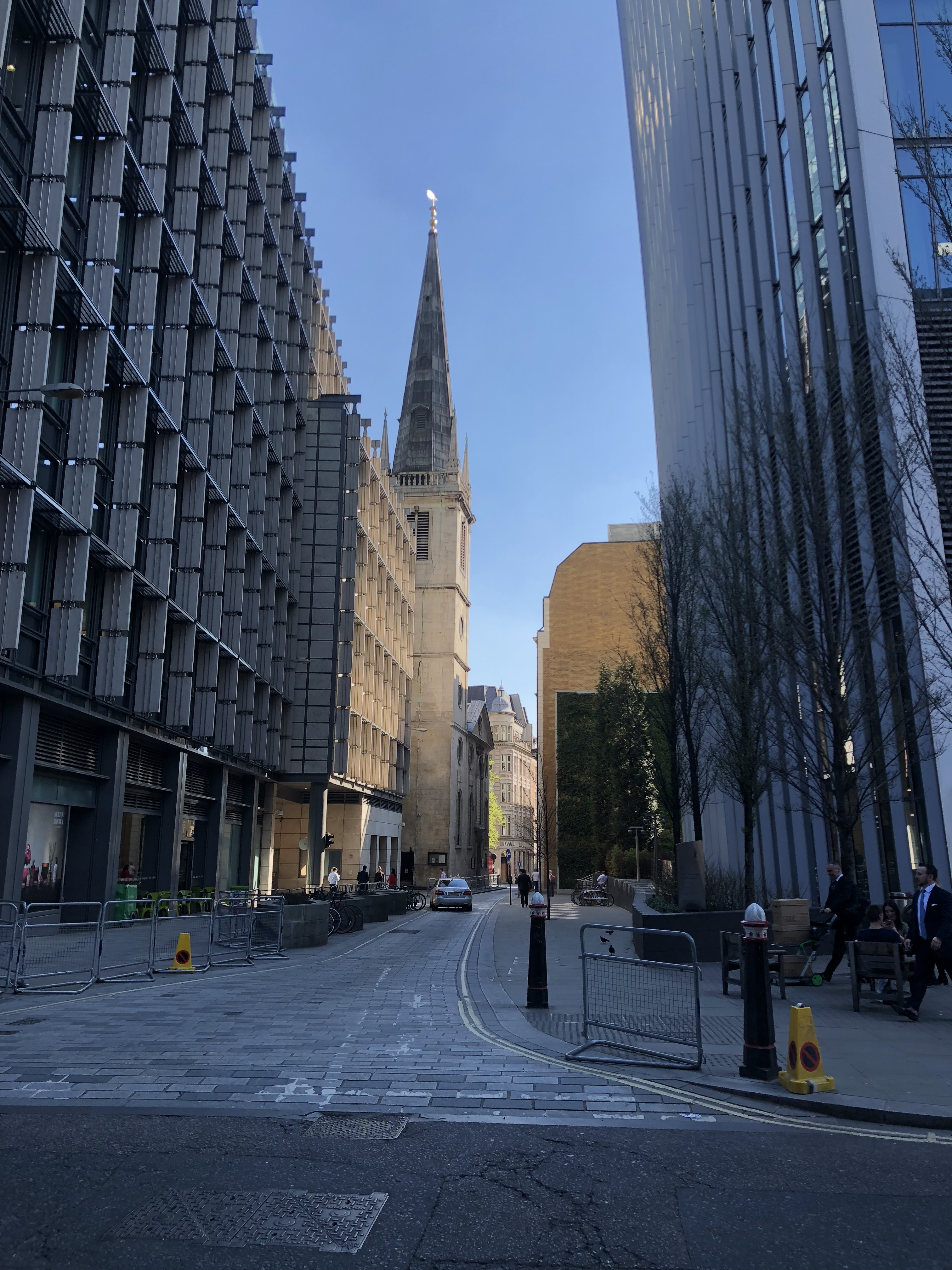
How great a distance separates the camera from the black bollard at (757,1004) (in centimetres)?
750

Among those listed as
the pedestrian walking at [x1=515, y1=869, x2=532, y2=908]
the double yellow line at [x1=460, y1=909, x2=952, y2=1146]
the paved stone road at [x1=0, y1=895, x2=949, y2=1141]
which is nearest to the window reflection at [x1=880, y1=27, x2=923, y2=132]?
the paved stone road at [x1=0, y1=895, x2=949, y2=1141]

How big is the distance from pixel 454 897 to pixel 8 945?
31.6 m

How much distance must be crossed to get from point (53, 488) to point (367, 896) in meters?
15.6

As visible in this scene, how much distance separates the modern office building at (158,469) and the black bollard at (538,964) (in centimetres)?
861

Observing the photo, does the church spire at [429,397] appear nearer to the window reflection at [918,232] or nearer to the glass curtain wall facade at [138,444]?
the glass curtain wall facade at [138,444]

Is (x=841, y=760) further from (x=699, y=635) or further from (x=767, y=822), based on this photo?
(x=767, y=822)

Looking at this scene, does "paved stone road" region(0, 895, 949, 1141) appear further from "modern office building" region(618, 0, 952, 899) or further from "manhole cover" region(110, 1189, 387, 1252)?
"modern office building" region(618, 0, 952, 899)

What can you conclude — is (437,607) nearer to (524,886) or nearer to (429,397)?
(429,397)

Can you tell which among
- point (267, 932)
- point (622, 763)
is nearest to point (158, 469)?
point (267, 932)

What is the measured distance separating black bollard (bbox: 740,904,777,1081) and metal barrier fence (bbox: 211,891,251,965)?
10.6m

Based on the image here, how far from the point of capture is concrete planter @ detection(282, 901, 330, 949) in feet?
64.0

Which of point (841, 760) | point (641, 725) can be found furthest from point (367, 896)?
point (641, 725)

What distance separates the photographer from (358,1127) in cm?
620

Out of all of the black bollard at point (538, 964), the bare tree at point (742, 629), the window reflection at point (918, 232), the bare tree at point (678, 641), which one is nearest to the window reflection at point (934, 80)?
the window reflection at point (918, 232)
